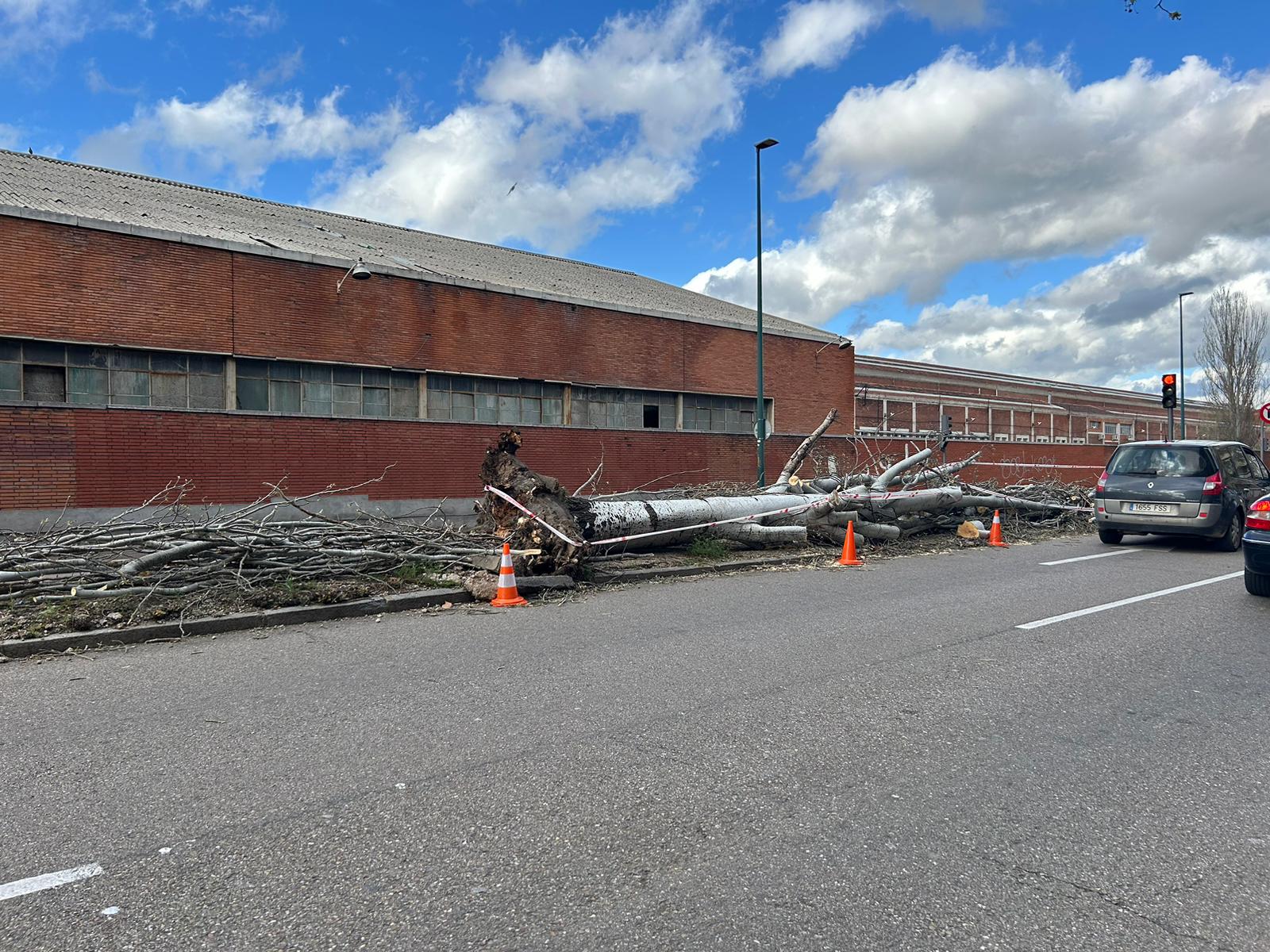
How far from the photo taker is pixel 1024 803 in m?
3.56

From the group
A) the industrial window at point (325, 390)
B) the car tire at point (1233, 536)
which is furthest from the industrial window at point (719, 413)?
the car tire at point (1233, 536)

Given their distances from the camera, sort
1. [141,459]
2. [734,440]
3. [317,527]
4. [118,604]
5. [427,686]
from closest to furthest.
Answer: [427,686] < [118,604] < [317,527] < [141,459] < [734,440]

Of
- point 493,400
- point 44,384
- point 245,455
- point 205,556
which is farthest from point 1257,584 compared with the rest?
point 44,384

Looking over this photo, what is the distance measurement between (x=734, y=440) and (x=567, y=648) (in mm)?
18865

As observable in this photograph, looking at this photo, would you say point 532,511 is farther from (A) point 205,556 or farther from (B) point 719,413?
(B) point 719,413

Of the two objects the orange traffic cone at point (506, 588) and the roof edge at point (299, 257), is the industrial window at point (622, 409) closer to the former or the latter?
the roof edge at point (299, 257)

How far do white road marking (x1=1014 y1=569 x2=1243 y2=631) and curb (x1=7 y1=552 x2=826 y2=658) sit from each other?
4.77 metres

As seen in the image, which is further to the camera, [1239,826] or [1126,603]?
[1126,603]

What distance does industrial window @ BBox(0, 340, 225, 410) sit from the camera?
1460cm

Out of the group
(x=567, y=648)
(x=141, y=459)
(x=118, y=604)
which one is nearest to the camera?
(x=567, y=648)

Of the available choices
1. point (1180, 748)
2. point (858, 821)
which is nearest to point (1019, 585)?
point (1180, 748)

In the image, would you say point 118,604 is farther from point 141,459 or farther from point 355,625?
point 141,459

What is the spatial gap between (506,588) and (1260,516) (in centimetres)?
753

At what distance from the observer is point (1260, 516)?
7.98 m
